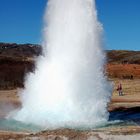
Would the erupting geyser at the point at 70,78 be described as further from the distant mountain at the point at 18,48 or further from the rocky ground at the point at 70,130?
the distant mountain at the point at 18,48

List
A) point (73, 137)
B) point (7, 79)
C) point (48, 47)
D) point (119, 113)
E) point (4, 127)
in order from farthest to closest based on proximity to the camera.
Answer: point (7, 79) → point (119, 113) → point (48, 47) → point (4, 127) → point (73, 137)

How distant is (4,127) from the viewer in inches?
859

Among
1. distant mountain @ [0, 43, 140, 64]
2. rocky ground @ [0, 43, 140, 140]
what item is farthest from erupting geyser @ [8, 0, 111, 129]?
distant mountain @ [0, 43, 140, 64]

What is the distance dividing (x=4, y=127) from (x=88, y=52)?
659 cm

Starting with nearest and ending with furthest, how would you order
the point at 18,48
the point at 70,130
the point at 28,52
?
the point at 70,130 → the point at 28,52 → the point at 18,48

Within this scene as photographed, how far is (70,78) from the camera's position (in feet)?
82.2

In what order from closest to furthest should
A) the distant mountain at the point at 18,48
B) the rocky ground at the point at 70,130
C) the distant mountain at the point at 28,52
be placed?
the rocky ground at the point at 70,130, the distant mountain at the point at 28,52, the distant mountain at the point at 18,48

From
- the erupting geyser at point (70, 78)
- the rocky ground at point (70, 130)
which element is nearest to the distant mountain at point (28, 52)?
the rocky ground at point (70, 130)

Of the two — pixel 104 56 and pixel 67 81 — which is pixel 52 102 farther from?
pixel 104 56

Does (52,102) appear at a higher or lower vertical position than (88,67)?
lower

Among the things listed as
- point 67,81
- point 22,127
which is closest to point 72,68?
point 67,81

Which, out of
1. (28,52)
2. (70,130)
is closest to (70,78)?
(70,130)

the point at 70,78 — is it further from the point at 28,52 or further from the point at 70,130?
the point at 28,52

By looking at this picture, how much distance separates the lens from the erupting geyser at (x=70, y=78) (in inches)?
949
